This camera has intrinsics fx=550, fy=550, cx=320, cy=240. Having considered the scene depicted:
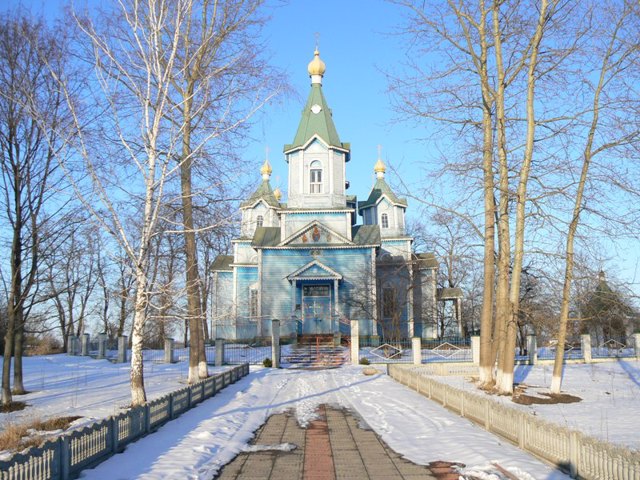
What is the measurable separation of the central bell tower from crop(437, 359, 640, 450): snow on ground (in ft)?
53.6

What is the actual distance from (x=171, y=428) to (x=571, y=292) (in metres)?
10.5

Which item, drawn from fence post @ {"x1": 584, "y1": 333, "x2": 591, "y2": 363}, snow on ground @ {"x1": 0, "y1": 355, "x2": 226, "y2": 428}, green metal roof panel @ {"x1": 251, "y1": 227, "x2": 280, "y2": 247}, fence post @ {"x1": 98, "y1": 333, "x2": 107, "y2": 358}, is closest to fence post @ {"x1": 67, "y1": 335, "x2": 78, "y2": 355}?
fence post @ {"x1": 98, "y1": 333, "x2": 107, "y2": 358}

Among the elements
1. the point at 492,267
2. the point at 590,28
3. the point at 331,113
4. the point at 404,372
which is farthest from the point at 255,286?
the point at 590,28

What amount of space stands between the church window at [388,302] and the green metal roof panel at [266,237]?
738cm

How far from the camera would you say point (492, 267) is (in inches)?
613

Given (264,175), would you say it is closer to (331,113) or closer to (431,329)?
(331,113)

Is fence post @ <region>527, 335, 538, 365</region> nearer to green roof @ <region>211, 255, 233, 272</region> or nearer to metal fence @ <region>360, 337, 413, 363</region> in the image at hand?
metal fence @ <region>360, 337, 413, 363</region>

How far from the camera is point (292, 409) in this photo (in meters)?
12.3

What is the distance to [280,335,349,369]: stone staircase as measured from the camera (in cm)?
2366

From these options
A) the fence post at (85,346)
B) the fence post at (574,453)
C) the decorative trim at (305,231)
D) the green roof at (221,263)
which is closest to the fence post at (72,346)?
the fence post at (85,346)

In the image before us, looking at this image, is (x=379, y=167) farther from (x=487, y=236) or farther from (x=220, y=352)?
(x=487, y=236)

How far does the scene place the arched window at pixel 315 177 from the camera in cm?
3453

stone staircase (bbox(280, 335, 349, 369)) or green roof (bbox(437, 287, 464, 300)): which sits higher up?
green roof (bbox(437, 287, 464, 300))

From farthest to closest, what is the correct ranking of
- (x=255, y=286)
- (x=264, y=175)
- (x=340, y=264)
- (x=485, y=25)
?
(x=264, y=175)
(x=255, y=286)
(x=340, y=264)
(x=485, y=25)
